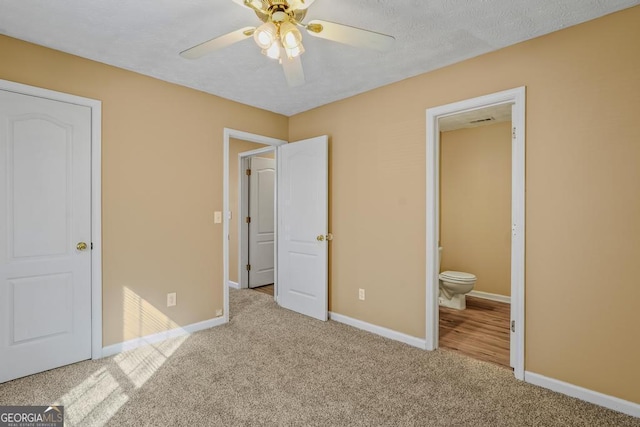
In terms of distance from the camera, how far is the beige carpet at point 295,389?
1.95 metres

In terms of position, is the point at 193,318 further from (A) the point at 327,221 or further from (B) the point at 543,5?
(B) the point at 543,5

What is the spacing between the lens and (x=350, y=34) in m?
1.66

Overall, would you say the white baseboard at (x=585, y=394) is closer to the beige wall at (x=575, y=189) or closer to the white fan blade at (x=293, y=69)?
the beige wall at (x=575, y=189)

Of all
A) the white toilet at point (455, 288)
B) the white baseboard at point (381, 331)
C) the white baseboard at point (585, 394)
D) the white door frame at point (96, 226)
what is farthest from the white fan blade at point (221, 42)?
the white toilet at point (455, 288)

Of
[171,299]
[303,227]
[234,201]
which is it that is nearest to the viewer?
[171,299]

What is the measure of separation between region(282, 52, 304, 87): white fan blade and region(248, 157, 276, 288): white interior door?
320cm

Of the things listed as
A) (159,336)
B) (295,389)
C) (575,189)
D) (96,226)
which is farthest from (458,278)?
(96,226)

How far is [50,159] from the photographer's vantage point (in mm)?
2482

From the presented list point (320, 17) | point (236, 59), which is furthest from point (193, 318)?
point (320, 17)

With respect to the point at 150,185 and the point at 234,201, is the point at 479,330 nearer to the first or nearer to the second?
the point at 150,185

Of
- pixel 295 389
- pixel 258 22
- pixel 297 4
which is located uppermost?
pixel 258 22

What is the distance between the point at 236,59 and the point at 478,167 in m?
3.60

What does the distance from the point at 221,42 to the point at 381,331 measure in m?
2.83

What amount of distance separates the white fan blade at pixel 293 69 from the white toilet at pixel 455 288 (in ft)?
10.2
